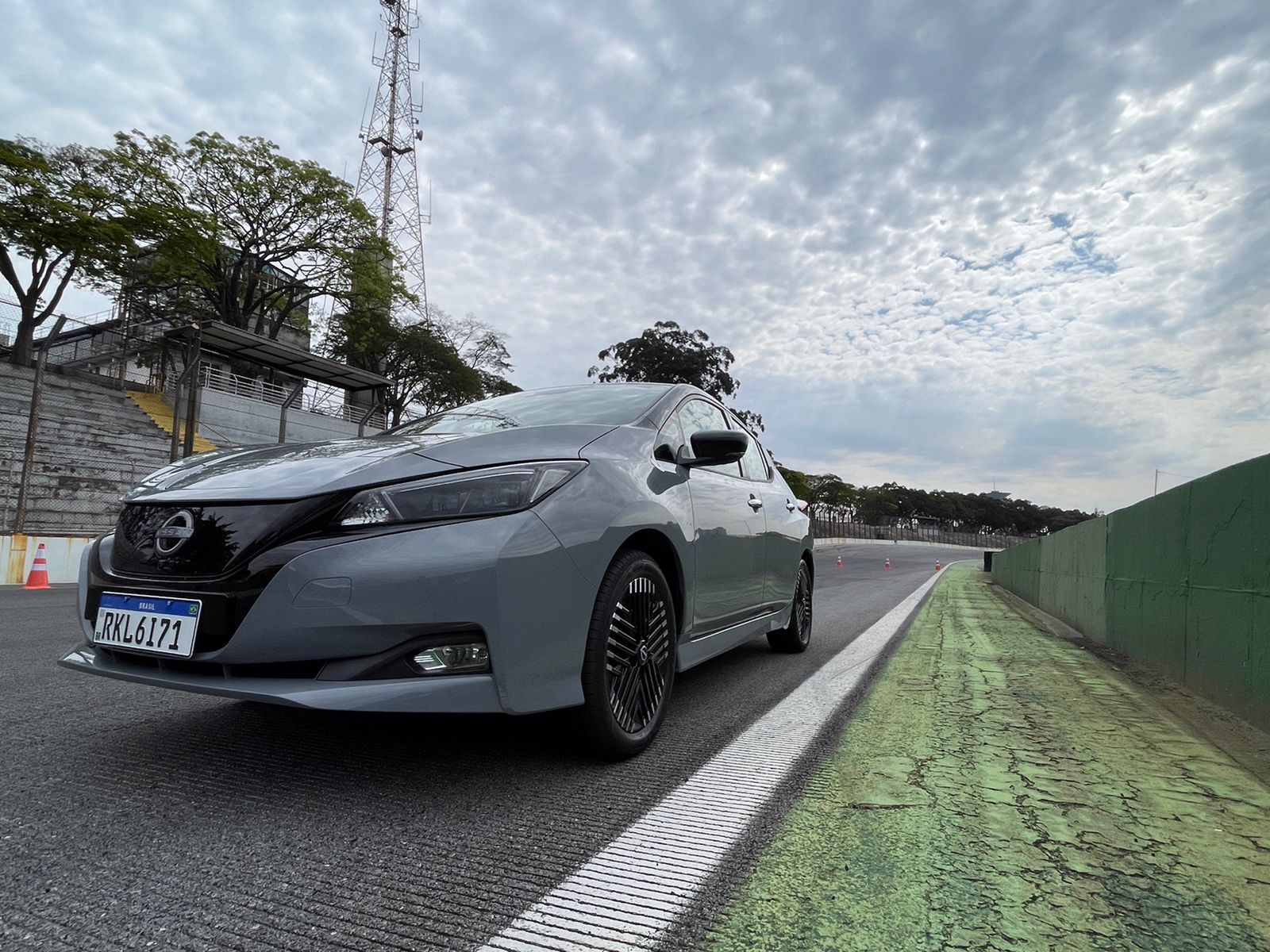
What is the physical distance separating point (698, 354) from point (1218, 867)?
149ft

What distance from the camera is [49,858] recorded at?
1.68 m

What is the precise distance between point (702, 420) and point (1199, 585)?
8.90 feet

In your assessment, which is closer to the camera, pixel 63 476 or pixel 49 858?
pixel 49 858

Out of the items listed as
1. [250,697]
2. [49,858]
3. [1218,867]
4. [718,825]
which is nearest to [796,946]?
[718,825]

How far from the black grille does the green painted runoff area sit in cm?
151

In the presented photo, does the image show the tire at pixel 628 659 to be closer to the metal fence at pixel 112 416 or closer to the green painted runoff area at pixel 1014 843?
the green painted runoff area at pixel 1014 843

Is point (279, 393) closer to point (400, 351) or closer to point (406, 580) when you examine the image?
point (400, 351)

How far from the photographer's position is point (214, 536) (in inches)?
85.8

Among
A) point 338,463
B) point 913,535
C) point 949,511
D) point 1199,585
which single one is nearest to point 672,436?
point 338,463

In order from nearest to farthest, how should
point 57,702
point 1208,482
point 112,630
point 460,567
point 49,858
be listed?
point 49,858
point 460,567
point 112,630
point 57,702
point 1208,482

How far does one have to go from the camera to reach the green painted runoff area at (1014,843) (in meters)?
1.46

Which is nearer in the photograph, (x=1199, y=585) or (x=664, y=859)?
(x=664, y=859)

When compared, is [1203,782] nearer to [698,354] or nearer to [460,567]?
[460,567]

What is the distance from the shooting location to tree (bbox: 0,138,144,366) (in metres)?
25.8
